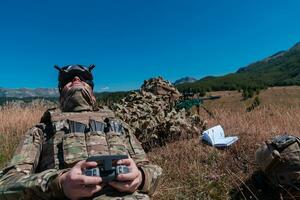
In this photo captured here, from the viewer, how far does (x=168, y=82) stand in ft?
32.6

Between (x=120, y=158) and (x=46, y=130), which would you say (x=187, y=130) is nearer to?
(x=46, y=130)

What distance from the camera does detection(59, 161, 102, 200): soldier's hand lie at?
7.83 ft

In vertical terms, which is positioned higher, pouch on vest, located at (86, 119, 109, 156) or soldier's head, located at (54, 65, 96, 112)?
soldier's head, located at (54, 65, 96, 112)

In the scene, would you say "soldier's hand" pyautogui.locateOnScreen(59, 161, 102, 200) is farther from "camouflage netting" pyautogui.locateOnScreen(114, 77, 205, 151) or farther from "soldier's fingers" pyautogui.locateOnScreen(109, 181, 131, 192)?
"camouflage netting" pyautogui.locateOnScreen(114, 77, 205, 151)

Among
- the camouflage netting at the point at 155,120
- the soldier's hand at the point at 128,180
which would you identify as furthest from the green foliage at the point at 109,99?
the soldier's hand at the point at 128,180

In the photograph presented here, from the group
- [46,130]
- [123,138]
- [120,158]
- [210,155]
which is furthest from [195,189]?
[120,158]

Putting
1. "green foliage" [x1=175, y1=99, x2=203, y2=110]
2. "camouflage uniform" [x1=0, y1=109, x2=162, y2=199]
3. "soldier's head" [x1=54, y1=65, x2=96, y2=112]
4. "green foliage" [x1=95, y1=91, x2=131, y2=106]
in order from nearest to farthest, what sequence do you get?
"camouflage uniform" [x1=0, y1=109, x2=162, y2=199], "soldier's head" [x1=54, y1=65, x2=96, y2=112], "green foliage" [x1=175, y1=99, x2=203, y2=110], "green foliage" [x1=95, y1=91, x2=131, y2=106]

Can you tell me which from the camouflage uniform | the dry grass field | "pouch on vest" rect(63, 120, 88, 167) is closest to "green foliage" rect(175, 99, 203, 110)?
the dry grass field

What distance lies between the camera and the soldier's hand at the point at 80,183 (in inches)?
94.0

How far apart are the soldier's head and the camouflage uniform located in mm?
111

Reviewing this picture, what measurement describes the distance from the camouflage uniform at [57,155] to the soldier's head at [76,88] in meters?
0.11

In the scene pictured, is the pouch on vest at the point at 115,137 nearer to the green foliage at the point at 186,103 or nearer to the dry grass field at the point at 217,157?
the dry grass field at the point at 217,157

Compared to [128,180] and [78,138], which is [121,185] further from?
[78,138]

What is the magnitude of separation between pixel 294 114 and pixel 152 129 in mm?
3851
